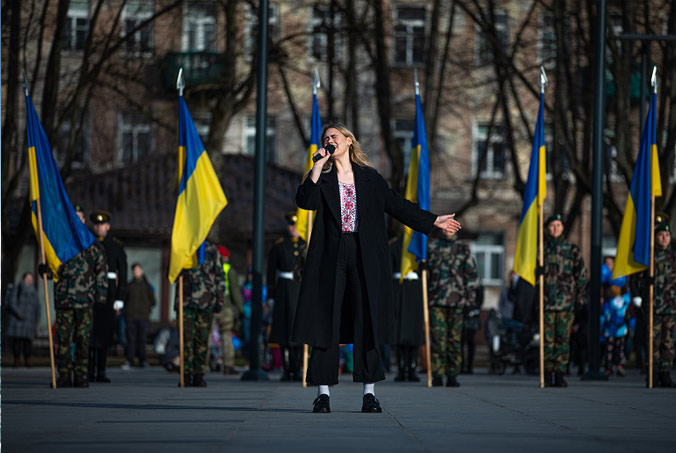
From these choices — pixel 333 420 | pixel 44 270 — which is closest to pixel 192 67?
pixel 44 270

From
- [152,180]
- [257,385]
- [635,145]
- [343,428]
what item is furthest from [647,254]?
[635,145]

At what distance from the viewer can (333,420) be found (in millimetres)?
8320

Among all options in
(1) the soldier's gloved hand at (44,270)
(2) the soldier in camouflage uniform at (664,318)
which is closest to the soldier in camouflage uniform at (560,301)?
(2) the soldier in camouflage uniform at (664,318)

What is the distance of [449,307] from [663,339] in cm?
243

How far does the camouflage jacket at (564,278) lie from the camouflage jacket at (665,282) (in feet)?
A: 2.90

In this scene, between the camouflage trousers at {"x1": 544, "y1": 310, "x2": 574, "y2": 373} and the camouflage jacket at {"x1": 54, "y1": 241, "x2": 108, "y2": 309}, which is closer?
the camouflage jacket at {"x1": 54, "y1": 241, "x2": 108, "y2": 309}

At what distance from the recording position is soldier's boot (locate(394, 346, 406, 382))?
16.2 m

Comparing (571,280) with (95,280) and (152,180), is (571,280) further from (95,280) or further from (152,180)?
(152,180)

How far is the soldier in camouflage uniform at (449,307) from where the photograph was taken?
47.8 ft

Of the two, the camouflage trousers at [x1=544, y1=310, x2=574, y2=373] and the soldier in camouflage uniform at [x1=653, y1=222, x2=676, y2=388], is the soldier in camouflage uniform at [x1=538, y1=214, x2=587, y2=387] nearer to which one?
the camouflage trousers at [x1=544, y1=310, x2=574, y2=373]

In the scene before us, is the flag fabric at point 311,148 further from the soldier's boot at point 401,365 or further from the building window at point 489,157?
the building window at point 489,157

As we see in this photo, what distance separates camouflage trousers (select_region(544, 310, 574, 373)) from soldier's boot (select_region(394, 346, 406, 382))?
2.45 m

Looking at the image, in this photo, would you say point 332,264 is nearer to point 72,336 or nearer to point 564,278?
point 72,336

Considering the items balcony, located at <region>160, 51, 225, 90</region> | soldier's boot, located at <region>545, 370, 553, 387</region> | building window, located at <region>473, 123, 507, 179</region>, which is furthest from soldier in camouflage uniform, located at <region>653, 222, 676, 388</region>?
building window, located at <region>473, 123, 507, 179</region>
